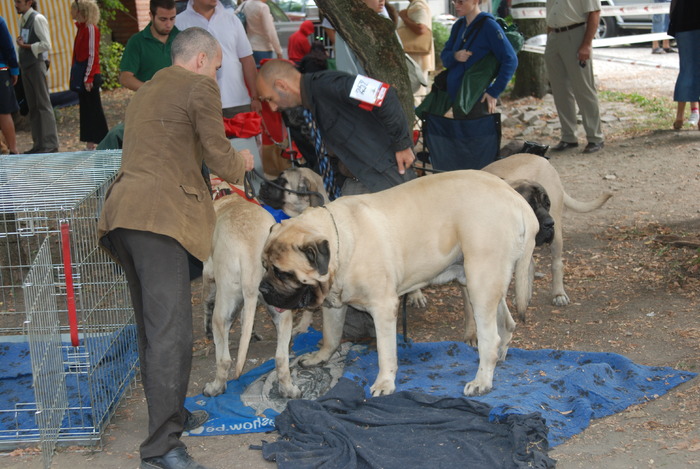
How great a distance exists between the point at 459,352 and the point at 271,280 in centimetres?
175

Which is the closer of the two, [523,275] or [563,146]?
[523,275]

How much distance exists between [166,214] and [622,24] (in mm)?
20885

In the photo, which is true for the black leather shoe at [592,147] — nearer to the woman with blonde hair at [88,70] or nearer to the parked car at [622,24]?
the woman with blonde hair at [88,70]

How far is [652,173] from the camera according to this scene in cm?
998

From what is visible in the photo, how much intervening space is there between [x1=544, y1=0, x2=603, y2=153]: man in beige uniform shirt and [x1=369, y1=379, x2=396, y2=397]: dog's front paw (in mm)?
7286

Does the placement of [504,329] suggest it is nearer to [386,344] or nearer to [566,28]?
[386,344]

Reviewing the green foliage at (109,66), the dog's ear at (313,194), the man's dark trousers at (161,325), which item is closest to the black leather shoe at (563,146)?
the dog's ear at (313,194)

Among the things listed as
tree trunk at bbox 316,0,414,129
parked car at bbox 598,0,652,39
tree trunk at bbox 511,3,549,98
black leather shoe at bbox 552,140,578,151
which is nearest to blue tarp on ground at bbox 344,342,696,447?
tree trunk at bbox 316,0,414,129

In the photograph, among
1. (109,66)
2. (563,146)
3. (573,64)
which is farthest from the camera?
(109,66)

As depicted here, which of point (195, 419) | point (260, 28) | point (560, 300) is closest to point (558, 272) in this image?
point (560, 300)

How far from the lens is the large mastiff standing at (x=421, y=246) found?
4609mm

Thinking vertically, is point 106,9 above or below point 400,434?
above

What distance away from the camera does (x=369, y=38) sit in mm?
6980

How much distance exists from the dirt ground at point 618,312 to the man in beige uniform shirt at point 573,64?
0.42m
